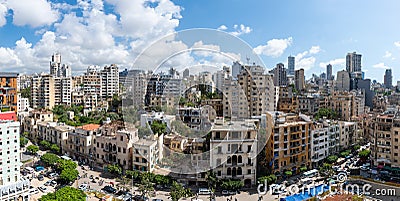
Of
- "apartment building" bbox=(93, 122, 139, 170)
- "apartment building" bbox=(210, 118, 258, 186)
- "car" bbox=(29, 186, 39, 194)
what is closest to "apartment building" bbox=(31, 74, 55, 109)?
"apartment building" bbox=(93, 122, 139, 170)

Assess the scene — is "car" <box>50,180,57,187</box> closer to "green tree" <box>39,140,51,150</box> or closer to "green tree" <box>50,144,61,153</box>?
"green tree" <box>50,144,61,153</box>

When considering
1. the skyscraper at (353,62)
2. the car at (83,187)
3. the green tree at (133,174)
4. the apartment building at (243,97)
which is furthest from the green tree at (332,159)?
the skyscraper at (353,62)

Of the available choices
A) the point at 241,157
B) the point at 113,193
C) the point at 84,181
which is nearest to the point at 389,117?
the point at 241,157

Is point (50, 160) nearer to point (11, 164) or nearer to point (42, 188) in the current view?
point (42, 188)

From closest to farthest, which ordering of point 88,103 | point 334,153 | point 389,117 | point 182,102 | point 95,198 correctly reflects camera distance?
point 95,198 < point 389,117 < point 334,153 < point 182,102 < point 88,103

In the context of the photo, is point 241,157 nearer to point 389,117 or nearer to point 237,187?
point 237,187
